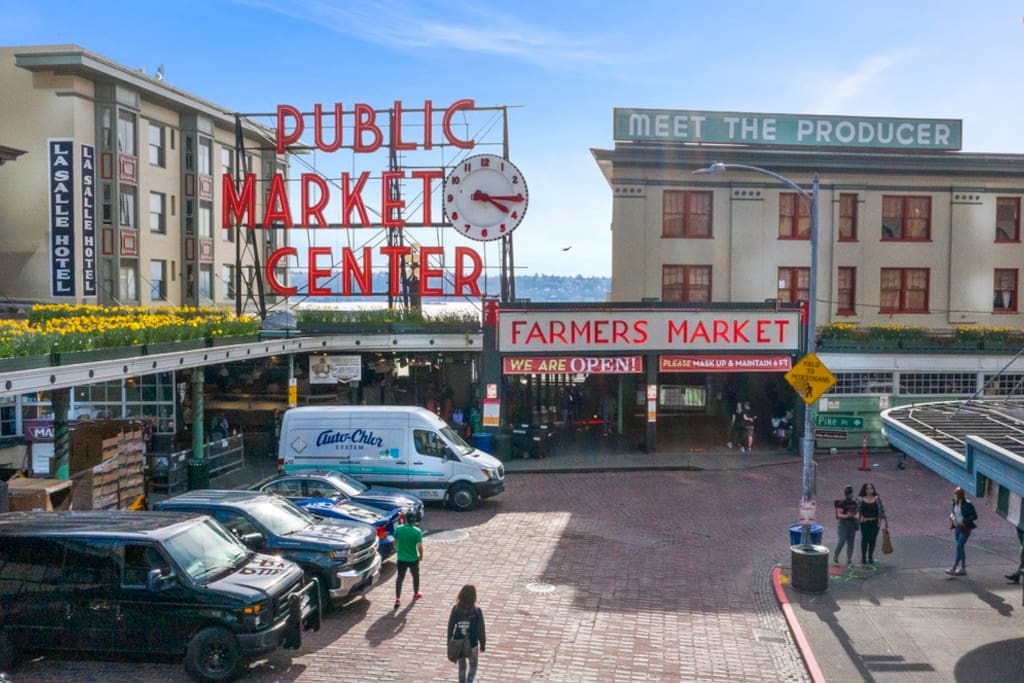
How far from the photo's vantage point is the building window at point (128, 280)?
1617 inches

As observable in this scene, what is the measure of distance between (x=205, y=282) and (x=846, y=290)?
29219mm

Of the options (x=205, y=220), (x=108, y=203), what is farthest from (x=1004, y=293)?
(x=108, y=203)

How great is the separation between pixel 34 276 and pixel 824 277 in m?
31.4

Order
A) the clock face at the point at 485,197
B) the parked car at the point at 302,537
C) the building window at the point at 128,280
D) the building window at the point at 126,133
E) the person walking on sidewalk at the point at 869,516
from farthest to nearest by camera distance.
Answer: the building window at the point at 128,280 → the building window at the point at 126,133 → the clock face at the point at 485,197 → the person walking on sidewalk at the point at 869,516 → the parked car at the point at 302,537

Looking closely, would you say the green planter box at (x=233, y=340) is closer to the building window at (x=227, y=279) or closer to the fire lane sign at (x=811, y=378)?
the fire lane sign at (x=811, y=378)

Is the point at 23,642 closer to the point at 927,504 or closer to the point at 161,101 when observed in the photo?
the point at 927,504

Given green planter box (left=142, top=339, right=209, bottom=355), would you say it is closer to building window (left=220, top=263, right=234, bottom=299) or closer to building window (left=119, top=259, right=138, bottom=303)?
building window (left=119, top=259, right=138, bottom=303)

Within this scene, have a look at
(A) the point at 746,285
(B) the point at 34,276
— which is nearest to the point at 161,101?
(B) the point at 34,276

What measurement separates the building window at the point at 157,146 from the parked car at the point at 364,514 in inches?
1157

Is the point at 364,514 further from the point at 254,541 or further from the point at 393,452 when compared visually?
the point at 393,452

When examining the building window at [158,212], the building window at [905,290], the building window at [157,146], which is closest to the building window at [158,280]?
the building window at [158,212]

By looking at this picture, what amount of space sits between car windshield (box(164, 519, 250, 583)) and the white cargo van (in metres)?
10.3

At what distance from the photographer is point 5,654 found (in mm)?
11820

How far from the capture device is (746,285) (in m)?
36.4
